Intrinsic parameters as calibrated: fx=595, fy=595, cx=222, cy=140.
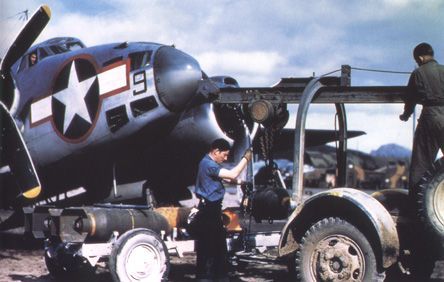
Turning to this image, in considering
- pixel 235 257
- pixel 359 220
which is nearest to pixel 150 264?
pixel 235 257

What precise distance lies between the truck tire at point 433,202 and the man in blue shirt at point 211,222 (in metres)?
2.00

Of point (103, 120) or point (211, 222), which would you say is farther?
point (103, 120)

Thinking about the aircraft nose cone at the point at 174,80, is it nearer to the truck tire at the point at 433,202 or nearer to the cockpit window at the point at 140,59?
the cockpit window at the point at 140,59

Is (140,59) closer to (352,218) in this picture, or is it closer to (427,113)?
(352,218)

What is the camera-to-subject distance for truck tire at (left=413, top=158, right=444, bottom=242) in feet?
19.2

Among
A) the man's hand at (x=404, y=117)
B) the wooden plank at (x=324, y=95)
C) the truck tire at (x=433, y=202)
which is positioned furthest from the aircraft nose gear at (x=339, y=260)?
the wooden plank at (x=324, y=95)

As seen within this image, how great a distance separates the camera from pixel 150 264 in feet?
23.9

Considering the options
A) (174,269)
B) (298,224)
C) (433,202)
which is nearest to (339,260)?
(298,224)

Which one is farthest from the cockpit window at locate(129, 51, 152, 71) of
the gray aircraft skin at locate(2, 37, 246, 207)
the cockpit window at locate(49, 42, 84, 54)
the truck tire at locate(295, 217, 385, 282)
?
the truck tire at locate(295, 217, 385, 282)

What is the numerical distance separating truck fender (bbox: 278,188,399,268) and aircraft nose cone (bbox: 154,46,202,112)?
12.2ft

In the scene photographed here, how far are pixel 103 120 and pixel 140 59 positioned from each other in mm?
1202

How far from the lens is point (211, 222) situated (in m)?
6.88

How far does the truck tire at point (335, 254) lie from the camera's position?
19.8ft

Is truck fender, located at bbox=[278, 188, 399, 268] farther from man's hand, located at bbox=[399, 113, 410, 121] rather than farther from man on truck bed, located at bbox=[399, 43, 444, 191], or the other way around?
man's hand, located at bbox=[399, 113, 410, 121]
